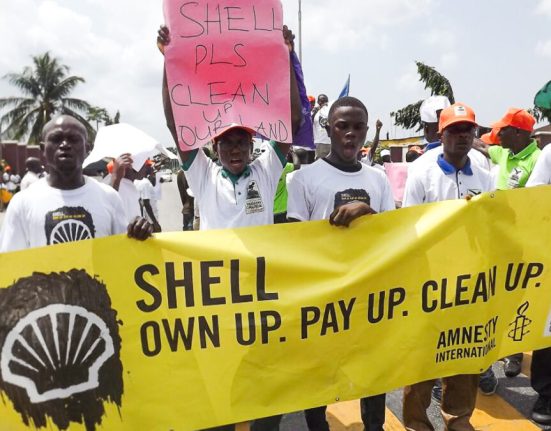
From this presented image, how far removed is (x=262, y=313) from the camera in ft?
8.84

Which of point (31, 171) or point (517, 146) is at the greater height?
point (517, 146)

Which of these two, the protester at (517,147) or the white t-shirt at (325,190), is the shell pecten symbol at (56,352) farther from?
the protester at (517,147)

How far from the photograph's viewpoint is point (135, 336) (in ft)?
8.34

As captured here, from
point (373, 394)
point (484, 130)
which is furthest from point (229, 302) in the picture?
point (484, 130)

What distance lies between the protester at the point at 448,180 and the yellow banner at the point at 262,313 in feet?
1.19

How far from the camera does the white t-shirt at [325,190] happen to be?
295 centimetres

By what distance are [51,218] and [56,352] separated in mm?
673

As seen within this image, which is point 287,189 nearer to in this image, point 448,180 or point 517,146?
point 448,180

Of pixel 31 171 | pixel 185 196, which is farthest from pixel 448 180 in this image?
pixel 31 171

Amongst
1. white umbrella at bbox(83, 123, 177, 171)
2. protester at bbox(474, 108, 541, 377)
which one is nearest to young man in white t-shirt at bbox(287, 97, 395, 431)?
protester at bbox(474, 108, 541, 377)

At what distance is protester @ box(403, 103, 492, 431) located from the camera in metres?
3.22

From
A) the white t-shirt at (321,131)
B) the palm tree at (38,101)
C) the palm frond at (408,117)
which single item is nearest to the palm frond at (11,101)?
the palm tree at (38,101)

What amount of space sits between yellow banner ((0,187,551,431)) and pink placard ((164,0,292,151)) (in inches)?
23.1

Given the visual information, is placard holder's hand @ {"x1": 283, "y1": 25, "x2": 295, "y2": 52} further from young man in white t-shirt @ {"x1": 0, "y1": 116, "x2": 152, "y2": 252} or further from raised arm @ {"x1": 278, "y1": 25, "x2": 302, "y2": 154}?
young man in white t-shirt @ {"x1": 0, "y1": 116, "x2": 152, "y2": 252}
